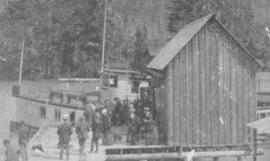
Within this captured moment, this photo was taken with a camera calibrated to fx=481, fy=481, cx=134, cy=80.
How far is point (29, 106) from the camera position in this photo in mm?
38906

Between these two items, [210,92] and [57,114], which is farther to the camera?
[57,114]

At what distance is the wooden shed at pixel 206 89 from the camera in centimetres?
2191

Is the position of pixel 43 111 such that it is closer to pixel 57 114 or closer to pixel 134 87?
pixel 57 114

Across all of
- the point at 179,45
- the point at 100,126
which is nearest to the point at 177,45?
the point at 179,45

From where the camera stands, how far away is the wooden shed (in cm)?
2191

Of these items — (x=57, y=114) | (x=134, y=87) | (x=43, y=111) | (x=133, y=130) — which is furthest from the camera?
(x=134, y=87)

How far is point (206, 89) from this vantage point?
22.4 meters

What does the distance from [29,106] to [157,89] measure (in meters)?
18.1

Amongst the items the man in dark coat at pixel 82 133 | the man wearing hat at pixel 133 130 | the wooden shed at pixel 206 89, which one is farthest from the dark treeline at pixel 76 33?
the man in dark coat at pixel 82 133

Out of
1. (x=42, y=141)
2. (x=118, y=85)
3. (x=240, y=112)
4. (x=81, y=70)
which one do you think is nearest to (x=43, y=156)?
(x=42, y=141)

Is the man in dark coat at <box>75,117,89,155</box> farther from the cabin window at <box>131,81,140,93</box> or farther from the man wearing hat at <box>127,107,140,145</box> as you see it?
the cabin window at <box>131,81,140,93</box>

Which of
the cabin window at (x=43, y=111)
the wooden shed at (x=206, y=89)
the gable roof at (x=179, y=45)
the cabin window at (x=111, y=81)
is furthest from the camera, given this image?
the cabin window at (x=111, y=81)

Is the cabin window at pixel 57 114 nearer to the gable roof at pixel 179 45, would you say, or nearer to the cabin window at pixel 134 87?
the cabin window at pixel 134 87

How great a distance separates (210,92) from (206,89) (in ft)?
0.78
